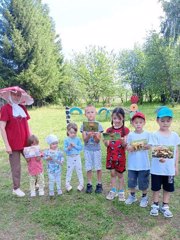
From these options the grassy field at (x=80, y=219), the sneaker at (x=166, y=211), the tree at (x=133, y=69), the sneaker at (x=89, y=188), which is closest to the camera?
the grassy field at (x=80, y=219)

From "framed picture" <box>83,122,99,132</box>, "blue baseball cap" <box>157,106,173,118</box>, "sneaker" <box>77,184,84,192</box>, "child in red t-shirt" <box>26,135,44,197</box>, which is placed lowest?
"sneaker" <box>77,184,84,192</box>

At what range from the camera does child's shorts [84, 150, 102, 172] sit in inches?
175

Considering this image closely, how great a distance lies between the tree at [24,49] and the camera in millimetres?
28281

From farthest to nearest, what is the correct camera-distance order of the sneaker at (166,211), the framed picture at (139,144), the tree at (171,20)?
1. the tree at (171,20)
2. the framed picture at (139,144)
3. the sneaker at (166,211)

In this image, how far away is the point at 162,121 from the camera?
140 inches

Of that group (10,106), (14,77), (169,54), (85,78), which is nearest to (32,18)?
(14,77)

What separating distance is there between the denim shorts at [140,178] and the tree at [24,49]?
25.9 meters

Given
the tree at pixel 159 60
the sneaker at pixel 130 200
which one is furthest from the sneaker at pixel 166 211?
the tree at pixel 159 60

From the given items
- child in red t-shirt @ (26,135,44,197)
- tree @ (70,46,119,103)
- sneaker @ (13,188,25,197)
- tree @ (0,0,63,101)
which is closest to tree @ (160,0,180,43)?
child in red t-shirt @ (26,135,44,197)

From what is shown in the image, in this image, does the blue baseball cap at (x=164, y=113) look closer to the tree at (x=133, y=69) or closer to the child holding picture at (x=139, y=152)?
the child holding picture at (x=139, y=152)

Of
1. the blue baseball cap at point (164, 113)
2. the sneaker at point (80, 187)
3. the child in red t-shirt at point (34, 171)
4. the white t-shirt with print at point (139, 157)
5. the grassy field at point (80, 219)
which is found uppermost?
the blue baseball cap at point (164, 113)

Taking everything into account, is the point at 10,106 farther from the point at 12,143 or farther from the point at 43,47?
the point at 43,47

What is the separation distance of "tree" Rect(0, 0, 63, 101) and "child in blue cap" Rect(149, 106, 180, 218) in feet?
86.0

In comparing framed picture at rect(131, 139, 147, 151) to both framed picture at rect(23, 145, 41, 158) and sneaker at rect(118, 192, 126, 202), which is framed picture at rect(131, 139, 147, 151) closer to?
sneaker at rect(118, 192, 126, 202)
